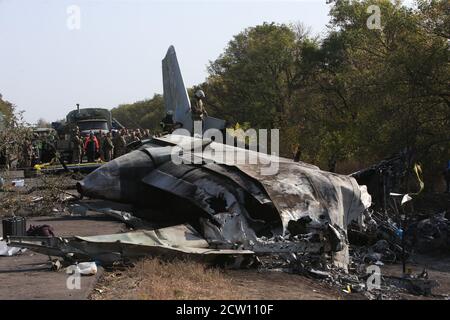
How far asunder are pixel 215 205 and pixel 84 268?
102 inches

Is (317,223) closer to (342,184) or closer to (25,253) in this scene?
(342,184)

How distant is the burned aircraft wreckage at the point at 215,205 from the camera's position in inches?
315

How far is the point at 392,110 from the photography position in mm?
20156

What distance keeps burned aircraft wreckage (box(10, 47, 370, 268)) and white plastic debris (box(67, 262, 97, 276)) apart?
0.99 feet

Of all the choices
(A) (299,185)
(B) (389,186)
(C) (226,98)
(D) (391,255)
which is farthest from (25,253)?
(C) (226,98)

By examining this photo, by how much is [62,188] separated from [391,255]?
8.27m

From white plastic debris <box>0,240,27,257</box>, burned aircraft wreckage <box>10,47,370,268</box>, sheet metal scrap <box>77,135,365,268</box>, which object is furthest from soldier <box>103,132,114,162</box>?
white plastic debris <box>0,240,27,257</box>

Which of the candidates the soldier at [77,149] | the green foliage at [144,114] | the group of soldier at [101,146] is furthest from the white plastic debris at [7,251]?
the green foliage at [144,114]

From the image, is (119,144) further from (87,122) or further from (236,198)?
(236,198)

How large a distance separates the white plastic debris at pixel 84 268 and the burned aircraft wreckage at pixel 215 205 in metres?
0.30

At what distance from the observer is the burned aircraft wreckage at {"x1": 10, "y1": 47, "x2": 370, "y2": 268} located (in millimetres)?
8000

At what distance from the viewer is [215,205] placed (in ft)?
30.3

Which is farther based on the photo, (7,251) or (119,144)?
(119,144)

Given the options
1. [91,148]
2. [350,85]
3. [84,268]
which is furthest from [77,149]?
[84,268]
